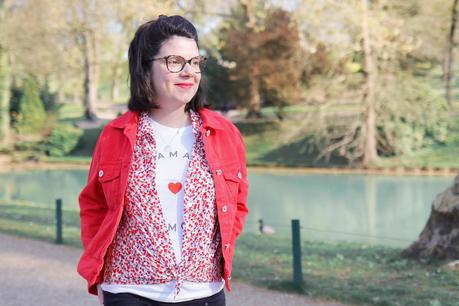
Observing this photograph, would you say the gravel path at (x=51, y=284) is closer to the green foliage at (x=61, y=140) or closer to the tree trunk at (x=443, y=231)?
the tree trunk at (x=443, y=231)

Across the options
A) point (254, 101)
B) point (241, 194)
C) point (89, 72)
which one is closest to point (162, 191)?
point (241, 194)

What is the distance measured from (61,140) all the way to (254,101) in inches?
407

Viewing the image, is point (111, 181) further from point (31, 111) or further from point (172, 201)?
point (31, 111)

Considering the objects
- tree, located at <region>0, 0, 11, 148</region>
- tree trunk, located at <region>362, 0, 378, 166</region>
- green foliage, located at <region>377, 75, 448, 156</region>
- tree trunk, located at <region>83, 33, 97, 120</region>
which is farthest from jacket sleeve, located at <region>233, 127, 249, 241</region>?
tree trunk, located at <region>83, 33, 97, 120</region>

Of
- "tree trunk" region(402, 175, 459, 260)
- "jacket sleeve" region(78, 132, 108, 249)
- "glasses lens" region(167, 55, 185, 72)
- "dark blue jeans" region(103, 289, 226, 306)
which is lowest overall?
"tree trunk" region(402, 175, 459, 260)

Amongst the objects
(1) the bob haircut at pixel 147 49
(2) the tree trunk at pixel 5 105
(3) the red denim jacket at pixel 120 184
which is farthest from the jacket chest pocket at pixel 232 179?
A: (2) the tree trunk at pixel 5 105

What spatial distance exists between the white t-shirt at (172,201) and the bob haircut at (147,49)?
0.55ft

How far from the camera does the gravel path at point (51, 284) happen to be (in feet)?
24.3

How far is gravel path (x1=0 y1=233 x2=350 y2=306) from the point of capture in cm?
739

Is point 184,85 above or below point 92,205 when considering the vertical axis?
above

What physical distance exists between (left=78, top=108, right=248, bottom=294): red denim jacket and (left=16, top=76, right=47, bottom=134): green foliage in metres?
31.5

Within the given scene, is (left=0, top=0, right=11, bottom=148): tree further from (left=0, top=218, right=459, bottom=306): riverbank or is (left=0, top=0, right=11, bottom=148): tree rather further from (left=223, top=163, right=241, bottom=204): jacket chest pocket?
(left=223, top=163, right=241, bottom=204): jacket chest pocket

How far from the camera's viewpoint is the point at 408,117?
26.9 metres

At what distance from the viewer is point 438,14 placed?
31.3 metres
